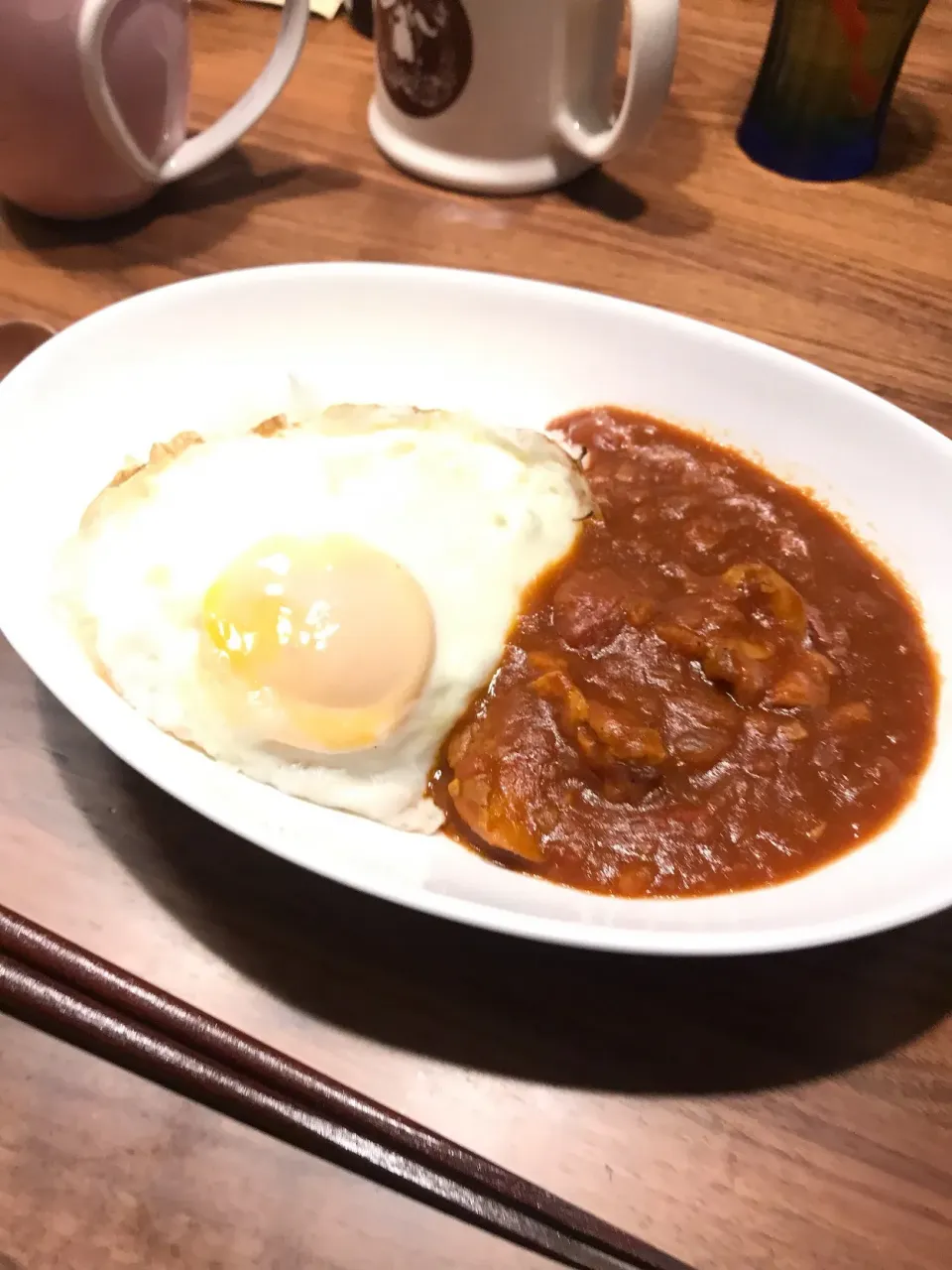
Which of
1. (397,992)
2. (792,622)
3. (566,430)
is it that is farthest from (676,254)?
(397,992)

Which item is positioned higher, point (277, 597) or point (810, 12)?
point (810, 12)

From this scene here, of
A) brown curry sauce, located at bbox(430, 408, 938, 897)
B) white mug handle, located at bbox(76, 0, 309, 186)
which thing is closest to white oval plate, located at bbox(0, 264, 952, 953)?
brown curry sauce, located at bbox(430, 408, 938, 897)

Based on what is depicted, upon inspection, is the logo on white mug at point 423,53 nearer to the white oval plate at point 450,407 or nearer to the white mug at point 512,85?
the white mug at point 512,85

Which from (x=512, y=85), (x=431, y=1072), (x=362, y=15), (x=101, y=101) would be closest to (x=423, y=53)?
(x=512, y=85)

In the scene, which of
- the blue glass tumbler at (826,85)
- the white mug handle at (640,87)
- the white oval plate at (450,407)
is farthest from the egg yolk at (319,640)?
the blue glass tumbler at (826,85)

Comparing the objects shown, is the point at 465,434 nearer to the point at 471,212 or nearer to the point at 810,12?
the point at 471,212

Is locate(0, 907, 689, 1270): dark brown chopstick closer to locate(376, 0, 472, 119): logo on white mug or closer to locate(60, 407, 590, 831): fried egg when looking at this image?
locate(60, 407, 590, 831): fried egg
